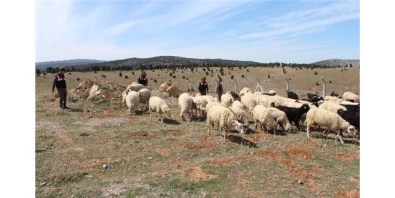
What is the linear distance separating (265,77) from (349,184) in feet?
137

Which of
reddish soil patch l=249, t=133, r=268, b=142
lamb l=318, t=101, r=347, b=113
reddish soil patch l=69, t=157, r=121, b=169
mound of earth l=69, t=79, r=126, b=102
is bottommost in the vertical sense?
reddish soil patch l=69, t=157, r=121, b=169

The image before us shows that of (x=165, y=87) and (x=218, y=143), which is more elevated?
(x=165, y=87)

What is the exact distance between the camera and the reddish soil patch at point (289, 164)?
33.0 ft

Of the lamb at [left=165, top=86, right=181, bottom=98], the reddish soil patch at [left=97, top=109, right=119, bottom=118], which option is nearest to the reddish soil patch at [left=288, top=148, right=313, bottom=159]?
the reddish soil patch at [left=97, top=109, right=119, bottom=118]

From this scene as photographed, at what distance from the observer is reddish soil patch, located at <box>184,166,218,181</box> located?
979 centimetres

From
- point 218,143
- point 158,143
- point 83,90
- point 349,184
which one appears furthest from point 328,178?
point 83,90

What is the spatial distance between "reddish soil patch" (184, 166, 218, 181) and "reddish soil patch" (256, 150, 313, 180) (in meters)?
2.10

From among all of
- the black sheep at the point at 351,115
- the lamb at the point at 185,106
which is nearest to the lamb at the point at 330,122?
the black sheep at the point at 351,115

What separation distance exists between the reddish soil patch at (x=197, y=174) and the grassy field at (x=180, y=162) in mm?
25

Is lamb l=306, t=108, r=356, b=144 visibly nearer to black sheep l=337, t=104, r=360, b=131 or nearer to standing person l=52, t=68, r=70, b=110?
black sheep l=337, t=104, r=360, b=131

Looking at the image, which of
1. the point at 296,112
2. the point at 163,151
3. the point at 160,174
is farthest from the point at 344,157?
the point at 160,174
